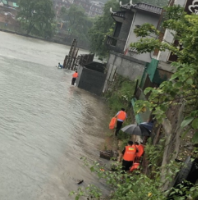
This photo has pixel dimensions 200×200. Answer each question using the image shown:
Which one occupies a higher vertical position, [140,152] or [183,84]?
[183,84]

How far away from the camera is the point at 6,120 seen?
14977 millimetres

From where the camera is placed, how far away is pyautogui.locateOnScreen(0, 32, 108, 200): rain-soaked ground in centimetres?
966

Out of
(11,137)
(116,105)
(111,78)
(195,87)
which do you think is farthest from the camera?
(111,78)

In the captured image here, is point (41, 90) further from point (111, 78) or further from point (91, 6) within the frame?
point (91, 6)

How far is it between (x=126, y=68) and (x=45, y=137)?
1136 centimetres

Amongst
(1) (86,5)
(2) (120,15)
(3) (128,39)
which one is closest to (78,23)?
(1) (86,5)

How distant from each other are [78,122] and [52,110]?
2112 mm

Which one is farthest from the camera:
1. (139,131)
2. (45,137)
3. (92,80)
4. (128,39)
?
(128,39)

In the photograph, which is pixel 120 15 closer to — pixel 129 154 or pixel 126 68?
pixel 126 68

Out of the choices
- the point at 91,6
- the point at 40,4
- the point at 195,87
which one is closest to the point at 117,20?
the point at 195,87

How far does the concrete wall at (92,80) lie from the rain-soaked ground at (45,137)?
162cm

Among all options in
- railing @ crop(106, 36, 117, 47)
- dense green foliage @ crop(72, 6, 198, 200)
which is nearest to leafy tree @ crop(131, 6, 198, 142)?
dense green foliage @ crop(72, 6, 198, 200)

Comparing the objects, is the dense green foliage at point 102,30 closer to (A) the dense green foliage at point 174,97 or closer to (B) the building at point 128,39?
(B) the building at point 128,39

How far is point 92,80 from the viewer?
27500mm
